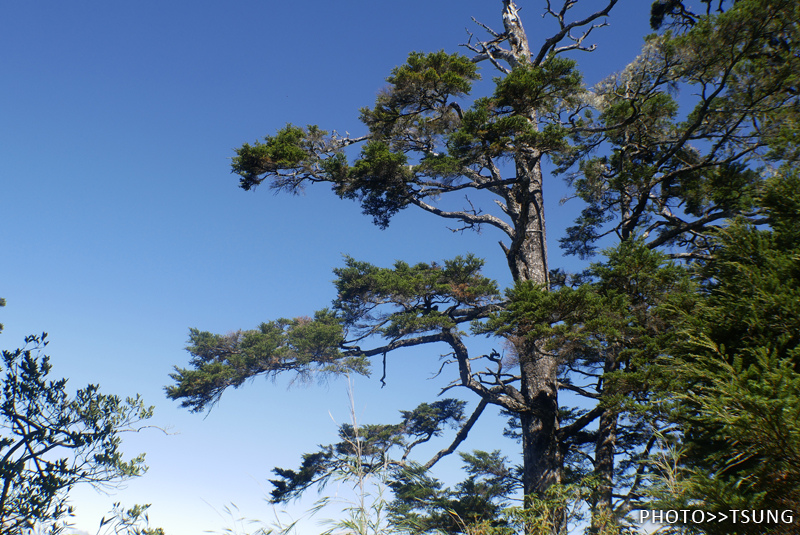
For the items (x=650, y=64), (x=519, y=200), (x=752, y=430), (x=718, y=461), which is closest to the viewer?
(x=752, y=430)

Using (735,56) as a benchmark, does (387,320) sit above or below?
below

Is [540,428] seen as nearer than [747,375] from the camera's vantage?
No

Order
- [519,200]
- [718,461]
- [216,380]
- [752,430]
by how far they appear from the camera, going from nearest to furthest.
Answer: [752,430] < [718,461] < [519,200] < [216,380]

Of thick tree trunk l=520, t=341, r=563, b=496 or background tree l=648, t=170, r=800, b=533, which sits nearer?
background tree l=648, t=170, r=800, b=533

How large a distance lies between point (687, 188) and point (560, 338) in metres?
5.95

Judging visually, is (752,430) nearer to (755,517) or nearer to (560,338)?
(755,517)

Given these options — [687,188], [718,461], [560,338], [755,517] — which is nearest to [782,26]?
[687,188]

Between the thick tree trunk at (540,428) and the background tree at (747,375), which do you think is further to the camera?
the thick tree trunk at (540,428)

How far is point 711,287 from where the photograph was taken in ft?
18.9

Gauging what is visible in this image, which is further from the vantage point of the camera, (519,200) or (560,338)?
(519,200)

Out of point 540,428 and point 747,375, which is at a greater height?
point 540,428

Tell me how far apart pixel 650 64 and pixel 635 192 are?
8.84 ft

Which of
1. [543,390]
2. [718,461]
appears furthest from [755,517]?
[543,390]

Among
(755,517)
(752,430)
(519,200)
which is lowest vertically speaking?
(755,517)
